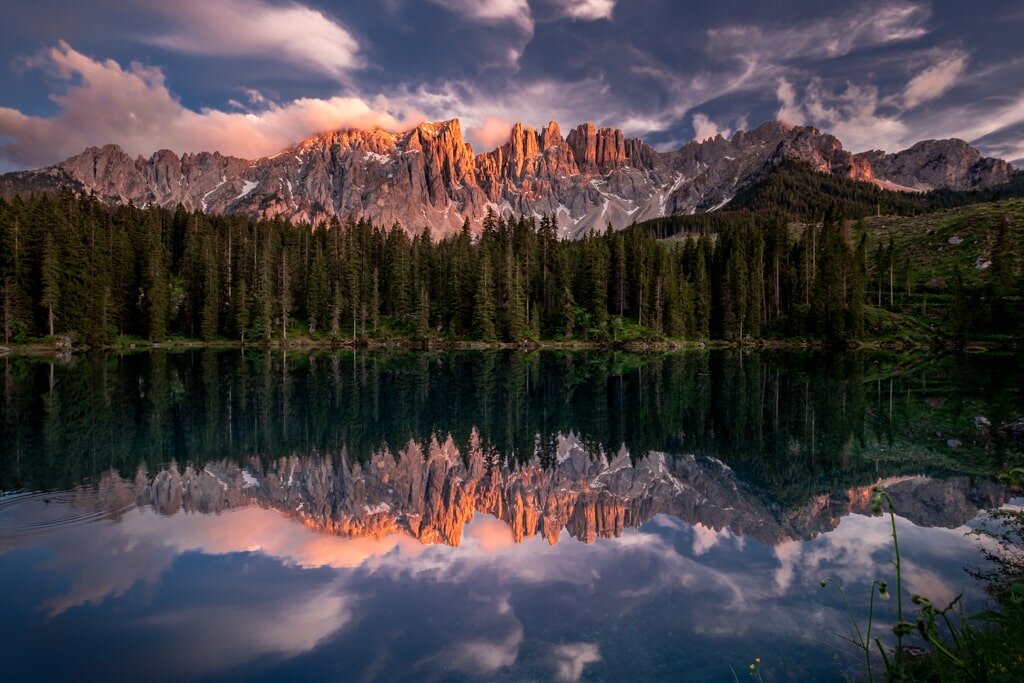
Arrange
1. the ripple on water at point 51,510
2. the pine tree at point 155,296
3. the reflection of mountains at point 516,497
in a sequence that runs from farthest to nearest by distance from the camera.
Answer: the pine tree at point 155,296 → the reflection of mountains at point 516,497 → the ripple on water at point 51,510

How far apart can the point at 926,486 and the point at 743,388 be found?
2520 centimetres

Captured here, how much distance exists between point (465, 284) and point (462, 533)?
89943 mm

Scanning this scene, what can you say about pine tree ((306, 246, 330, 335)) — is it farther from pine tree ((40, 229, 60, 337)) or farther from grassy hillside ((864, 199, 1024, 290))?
grassy hillside ((864, 199, 1024, 290))

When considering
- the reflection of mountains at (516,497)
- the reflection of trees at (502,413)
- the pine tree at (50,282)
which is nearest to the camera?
the reflection of mountains at (516,497)

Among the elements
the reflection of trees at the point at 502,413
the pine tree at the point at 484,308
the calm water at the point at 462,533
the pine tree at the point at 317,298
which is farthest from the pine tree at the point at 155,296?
the calm water at the point at 462,533

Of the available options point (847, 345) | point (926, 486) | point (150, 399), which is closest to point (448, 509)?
point (926, 486)

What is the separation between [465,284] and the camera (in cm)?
10494

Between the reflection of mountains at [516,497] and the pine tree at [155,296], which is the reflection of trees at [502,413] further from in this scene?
the pine tree at [155,296]

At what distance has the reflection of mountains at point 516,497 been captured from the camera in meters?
17.1

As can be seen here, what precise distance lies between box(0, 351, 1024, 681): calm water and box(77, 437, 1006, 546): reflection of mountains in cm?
12

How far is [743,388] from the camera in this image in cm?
4534

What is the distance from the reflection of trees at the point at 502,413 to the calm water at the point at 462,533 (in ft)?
0.87

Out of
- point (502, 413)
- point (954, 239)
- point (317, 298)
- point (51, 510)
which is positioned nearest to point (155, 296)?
point (317, 298)

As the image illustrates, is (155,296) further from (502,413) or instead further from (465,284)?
(502,413)
